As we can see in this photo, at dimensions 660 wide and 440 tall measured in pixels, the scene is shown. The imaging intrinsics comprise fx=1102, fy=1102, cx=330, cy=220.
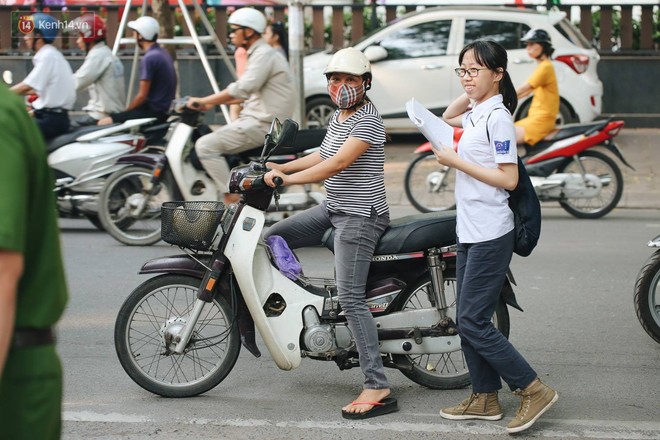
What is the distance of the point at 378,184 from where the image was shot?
17.1 feet

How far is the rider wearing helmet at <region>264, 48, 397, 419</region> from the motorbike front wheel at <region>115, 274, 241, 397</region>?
606 mm

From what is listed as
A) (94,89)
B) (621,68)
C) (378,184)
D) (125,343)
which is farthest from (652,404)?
(621,68)

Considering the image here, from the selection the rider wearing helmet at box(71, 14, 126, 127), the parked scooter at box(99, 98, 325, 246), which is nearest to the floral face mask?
the parked scooter at box(99, 98, 325, 246)

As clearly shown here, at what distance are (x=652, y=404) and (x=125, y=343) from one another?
2549mm

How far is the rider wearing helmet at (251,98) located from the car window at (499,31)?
6292 mm

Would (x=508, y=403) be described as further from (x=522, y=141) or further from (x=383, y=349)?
(x=522, y=141)

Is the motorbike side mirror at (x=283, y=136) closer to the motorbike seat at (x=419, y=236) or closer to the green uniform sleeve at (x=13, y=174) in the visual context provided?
the motorbike seat at (x=419, y=236)

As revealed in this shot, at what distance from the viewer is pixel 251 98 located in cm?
922

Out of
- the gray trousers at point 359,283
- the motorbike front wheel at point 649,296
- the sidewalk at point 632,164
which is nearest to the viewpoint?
the gray trousers at point 359,283

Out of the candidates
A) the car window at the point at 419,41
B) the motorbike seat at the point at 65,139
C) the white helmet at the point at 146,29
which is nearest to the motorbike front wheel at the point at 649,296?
the motorbike seat at the point at 65,139

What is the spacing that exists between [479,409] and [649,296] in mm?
1554

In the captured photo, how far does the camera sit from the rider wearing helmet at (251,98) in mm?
8883

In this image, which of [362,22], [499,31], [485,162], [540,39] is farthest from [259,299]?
[362,22]

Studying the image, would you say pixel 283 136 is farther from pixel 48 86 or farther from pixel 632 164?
pixel 632 164
